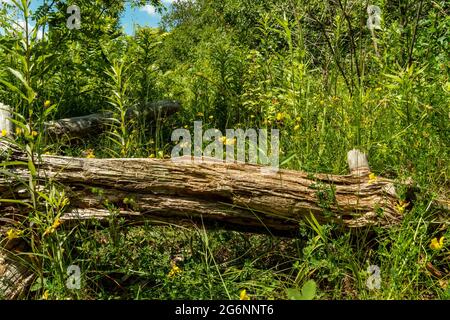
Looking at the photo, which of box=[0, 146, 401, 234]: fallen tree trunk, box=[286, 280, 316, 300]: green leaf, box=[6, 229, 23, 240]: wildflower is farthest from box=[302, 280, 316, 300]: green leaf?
box=[6, 229, 23, 240]: wildflower

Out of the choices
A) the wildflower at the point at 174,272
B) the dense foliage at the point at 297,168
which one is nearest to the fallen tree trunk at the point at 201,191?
the dense foliage at the point at 297,168

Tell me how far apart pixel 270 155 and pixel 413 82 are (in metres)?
1.01

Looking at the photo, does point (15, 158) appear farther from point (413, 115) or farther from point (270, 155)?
point (413, 115)

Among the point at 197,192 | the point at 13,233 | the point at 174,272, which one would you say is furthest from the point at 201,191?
the point at 13,233

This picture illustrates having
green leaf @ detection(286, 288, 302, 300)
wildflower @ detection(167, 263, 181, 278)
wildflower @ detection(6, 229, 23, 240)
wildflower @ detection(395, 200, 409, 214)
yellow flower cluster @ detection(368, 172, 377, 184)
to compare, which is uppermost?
yellow flower cluster @ detection(368, 172, 377, 184)

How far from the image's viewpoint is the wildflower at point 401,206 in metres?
2.38

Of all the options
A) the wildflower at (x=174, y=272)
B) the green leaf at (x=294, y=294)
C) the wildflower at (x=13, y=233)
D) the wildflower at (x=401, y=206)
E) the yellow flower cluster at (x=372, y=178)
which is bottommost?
the wildflower at (x=174, y=272)

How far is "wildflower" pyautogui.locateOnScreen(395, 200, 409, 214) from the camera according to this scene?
7.79 ft

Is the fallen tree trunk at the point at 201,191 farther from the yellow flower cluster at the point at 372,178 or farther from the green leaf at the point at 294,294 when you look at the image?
the green leaf at the point at 294,294

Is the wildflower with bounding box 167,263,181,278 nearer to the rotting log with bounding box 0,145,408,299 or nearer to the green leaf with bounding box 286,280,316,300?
the rotting log with bounding box 0,145,408,299

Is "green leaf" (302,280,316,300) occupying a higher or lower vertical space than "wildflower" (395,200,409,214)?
lower

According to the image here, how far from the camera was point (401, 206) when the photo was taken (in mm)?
2436

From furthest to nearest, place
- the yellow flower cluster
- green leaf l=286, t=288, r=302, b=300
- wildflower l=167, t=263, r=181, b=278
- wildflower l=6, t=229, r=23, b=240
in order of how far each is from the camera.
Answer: the yellow flower cluster < wildflower l=167, t=263, r=181, b=278 < wildflower l=6, t=229, r=23, b=240 < green leaf l=286, t=288, r=302, b=300

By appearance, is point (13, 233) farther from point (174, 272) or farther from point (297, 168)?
point (297, 168)
